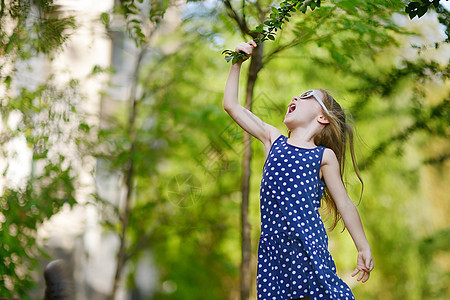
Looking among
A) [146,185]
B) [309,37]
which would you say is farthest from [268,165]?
[146,185]

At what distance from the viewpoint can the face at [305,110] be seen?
93.0 inches

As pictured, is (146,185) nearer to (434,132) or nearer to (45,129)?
(45,129)

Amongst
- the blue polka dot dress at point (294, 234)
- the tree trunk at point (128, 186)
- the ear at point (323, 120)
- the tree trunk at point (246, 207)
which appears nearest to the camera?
the blue polka dot dress at point (294, 234)

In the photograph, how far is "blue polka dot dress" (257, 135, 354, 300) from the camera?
2.07 meters

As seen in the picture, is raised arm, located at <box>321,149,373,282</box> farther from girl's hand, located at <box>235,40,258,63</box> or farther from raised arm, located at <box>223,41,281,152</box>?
girl's hand, located at <box>235,40,258,63</box>

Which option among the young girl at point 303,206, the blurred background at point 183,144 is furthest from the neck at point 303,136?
the blurred background at point 183,144

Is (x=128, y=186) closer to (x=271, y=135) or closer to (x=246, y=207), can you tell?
(x=246, y=207)

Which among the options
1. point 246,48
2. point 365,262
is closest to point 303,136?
point 246,48

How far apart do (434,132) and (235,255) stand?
5.02 meters

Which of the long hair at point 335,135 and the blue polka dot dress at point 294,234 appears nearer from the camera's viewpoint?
the blue polka dot dress at point 294,234

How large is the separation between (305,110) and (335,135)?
0.54ft

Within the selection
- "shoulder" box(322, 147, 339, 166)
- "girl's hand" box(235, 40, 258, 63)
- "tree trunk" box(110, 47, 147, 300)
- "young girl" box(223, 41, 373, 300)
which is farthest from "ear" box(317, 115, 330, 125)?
"tree trunk" box(110, 47, 147, 300)

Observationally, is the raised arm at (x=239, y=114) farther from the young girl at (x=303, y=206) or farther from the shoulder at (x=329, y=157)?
the shoulder at (x=329, y=157)

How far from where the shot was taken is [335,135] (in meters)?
2.37
